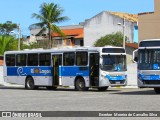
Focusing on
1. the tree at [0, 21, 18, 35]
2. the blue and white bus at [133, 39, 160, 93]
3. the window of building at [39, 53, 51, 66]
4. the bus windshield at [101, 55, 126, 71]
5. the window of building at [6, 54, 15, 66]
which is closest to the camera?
the blue and white bus at [133, 39, 160, 93]

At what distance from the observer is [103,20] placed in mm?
90562

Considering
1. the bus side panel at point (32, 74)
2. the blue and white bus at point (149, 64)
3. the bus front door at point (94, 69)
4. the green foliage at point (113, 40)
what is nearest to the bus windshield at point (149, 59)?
the blue and white bus at point (149, 64)

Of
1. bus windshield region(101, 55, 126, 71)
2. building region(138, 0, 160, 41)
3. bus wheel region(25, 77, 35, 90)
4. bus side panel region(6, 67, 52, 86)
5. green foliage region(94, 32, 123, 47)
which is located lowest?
bus wheel region(25, 77, 35, 90)

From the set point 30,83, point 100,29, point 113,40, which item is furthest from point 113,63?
point 100,29

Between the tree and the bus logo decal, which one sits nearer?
the bus logo decal

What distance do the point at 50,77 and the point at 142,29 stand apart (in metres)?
37.3

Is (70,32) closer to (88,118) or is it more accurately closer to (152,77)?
(152,77)

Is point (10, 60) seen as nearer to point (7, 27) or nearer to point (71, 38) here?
point (71, 38)

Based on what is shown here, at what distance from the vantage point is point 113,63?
102ft

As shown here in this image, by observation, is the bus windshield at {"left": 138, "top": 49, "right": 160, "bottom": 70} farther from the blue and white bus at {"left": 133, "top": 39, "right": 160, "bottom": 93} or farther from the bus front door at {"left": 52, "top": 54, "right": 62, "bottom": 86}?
the bus front door at {"left": 52, "top": 54, "right": 62, "bottom": 86}

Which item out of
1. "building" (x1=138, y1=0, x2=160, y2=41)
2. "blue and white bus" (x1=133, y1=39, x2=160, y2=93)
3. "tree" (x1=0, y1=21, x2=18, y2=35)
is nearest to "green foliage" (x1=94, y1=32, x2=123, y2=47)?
"building" (x1=138, y1=0, x2=160, y2=41)

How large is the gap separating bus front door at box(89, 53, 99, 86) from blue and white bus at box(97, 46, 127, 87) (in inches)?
18.4

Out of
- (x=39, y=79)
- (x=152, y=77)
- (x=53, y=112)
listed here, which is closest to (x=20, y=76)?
(x=39, y=79)

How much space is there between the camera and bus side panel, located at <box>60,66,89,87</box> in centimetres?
3162
